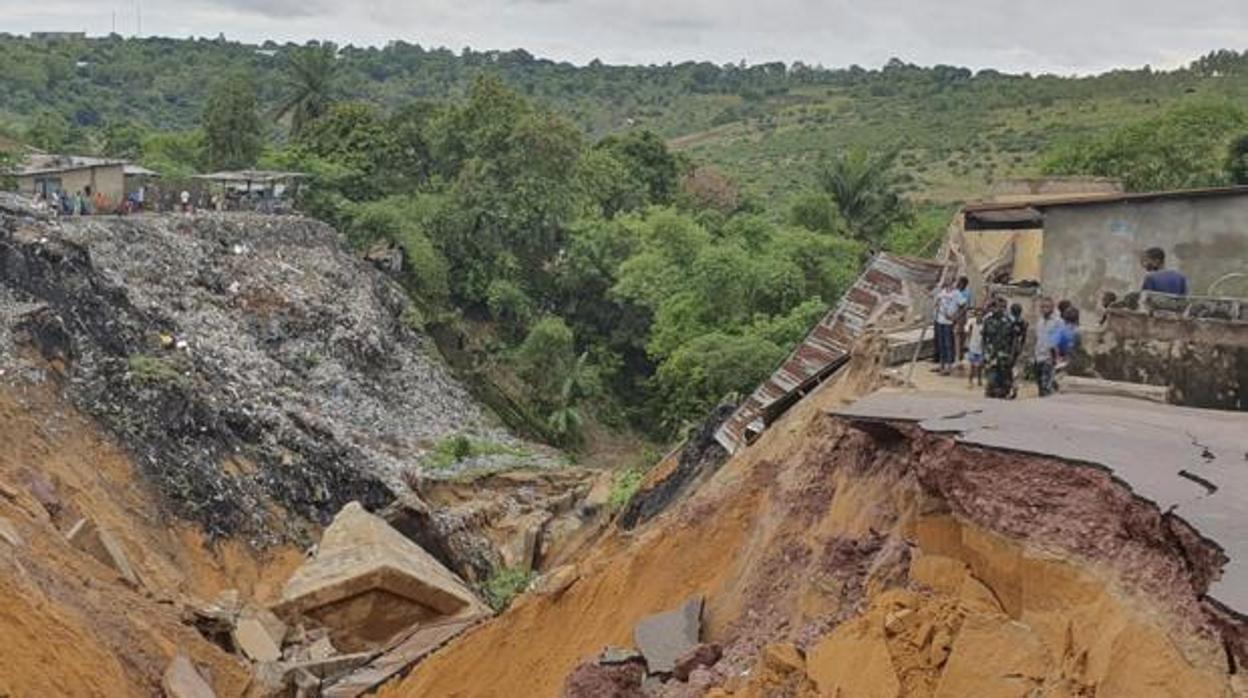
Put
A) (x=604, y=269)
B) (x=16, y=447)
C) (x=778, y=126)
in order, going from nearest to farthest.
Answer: (x=16, y=447), (x=604, y=269), (x=778, y=126)

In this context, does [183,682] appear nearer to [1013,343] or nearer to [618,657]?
[618,657]

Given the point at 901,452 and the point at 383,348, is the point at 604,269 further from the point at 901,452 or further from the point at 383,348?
the point at 901,452

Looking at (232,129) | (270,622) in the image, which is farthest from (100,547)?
(232,129)

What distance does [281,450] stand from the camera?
24.9 metres

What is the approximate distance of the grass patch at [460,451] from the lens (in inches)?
1136

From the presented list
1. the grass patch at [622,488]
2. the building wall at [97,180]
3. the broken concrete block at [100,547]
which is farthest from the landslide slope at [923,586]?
the building wall at [97,180]

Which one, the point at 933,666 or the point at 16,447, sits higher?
the point at 933,666

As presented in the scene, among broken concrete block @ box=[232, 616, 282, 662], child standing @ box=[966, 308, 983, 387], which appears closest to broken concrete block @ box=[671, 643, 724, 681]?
child standing @ box=[966, 308, 983, 387]

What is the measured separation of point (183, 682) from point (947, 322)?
848 centimetres

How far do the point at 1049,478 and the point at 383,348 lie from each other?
1098 inches

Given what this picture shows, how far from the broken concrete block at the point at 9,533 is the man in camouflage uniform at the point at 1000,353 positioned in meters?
10.6

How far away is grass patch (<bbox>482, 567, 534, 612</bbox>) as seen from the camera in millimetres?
19188

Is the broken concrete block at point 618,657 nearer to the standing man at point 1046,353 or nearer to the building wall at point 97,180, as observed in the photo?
the standing man at point 1046,353

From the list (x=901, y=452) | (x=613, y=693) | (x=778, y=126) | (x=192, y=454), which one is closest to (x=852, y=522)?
(x=901, y=452)
